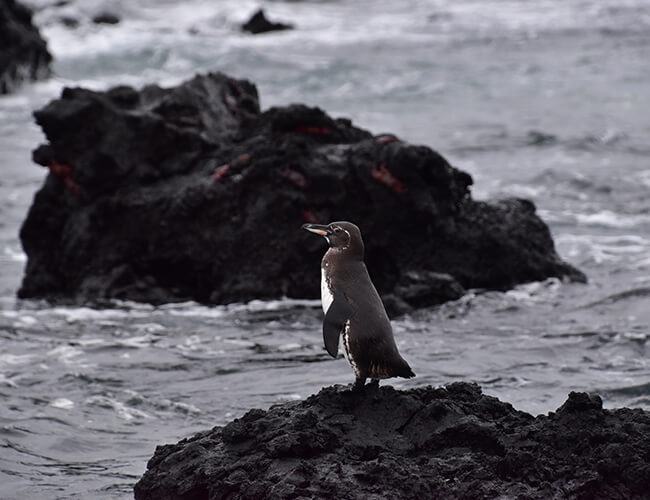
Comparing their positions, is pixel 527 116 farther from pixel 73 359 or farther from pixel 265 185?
pixel 73 359

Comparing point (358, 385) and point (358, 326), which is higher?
point (358, 326)

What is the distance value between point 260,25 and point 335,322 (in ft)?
94.6

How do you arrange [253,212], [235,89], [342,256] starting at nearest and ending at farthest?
[342,256], [253,212], [235,89]

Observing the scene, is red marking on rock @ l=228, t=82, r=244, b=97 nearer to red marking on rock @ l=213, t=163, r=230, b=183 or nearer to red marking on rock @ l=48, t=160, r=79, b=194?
red marking on rock @ l=213, t=163, r=230, b=183

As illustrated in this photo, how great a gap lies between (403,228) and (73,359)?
10.7 feet

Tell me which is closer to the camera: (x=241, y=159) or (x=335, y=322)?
(x=335, y=322)

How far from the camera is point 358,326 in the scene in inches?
229

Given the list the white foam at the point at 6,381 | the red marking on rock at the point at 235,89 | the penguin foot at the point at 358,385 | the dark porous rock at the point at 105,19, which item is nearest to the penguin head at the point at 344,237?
the penguin foot at the point at 358,385

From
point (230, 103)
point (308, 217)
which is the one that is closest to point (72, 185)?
point (230, 103)

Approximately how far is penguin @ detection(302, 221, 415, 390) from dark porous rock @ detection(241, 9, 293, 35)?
2817 centimetres

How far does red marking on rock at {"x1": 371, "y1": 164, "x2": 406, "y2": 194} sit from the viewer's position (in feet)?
34.3

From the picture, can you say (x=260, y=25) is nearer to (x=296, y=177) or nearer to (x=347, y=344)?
(x=296, y=177)

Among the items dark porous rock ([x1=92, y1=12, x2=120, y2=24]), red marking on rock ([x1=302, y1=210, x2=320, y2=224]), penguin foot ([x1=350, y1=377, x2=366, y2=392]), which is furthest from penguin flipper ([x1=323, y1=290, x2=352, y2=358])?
dark porous rock ([x1=92, y1=12, x2=120, y2=24])

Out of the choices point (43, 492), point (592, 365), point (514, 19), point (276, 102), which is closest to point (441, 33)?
point (514, 19)
